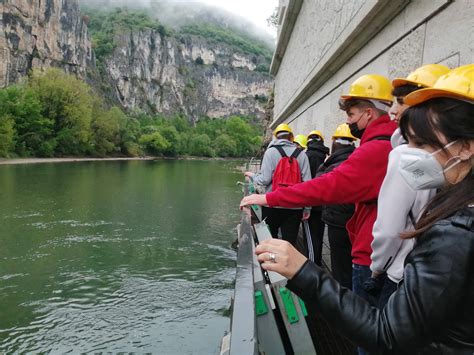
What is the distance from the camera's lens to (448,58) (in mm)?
3244

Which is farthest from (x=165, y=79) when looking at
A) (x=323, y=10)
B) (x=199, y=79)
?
(x=323, y=10)

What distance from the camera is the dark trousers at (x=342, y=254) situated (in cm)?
311

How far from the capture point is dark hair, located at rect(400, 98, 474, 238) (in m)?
0.99

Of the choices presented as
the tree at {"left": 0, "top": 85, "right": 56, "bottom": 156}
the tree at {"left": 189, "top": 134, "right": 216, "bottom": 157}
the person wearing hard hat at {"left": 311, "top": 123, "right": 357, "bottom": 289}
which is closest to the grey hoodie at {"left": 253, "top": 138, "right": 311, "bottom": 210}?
the person wearing hard hat at {"left": 311, "top": 123, "right": 357, "bottom": 289}

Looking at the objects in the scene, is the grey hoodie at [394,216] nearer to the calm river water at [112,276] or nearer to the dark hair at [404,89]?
the dark hair at [404,89]

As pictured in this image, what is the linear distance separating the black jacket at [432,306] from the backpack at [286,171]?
3243mm

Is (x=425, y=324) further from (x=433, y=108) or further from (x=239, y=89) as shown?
(x=239, y=89)

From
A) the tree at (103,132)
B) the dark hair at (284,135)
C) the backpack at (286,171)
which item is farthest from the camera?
the tree at (103,132)

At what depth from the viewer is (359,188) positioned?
209 cm

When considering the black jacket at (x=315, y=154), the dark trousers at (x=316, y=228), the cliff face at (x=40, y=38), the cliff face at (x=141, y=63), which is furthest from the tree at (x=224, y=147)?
the dark trousers at (x=316, y=228)

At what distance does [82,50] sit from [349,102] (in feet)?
301

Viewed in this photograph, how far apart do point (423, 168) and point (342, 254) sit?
220 cm

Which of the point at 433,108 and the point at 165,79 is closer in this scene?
the point at 433,108

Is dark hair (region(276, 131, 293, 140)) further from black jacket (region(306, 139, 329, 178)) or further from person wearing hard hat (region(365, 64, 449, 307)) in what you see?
person wearing hard hat (region(365, 64, 449, 307))
